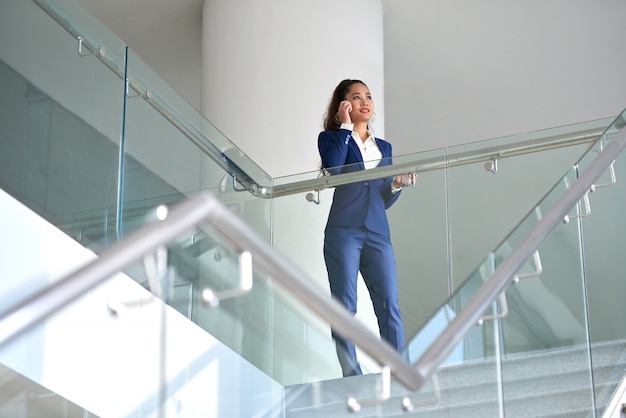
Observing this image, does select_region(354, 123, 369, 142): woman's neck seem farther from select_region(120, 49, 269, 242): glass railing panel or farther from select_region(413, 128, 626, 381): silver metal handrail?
select_region(413, 128, 626, 381): silver metal handrail

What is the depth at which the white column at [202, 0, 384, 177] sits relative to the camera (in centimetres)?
696

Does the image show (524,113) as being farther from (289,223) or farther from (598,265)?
(598,265)

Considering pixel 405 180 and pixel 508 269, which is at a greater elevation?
pixel 405 180

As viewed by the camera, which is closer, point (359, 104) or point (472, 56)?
point (359, 104)

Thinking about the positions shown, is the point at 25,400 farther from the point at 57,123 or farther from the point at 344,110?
the point at 344,110

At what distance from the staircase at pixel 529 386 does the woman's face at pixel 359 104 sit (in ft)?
6.32

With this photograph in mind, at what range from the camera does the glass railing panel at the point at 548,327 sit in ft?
10.6

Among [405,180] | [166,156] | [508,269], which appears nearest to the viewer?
[508,269]

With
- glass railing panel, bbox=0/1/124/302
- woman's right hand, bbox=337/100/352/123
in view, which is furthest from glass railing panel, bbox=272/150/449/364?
glass railing panel, bbox=0/1/124/302

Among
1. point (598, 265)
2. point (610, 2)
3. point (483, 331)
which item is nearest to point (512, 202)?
point (598, 265)

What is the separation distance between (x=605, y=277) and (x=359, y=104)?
1946 mm

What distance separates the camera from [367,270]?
4.63 meters

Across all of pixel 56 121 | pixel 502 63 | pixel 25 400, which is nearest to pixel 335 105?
pixel 56 121

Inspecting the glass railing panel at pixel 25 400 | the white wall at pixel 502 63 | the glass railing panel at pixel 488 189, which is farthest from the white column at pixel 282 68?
the glass railing panel at pixel 25 400
